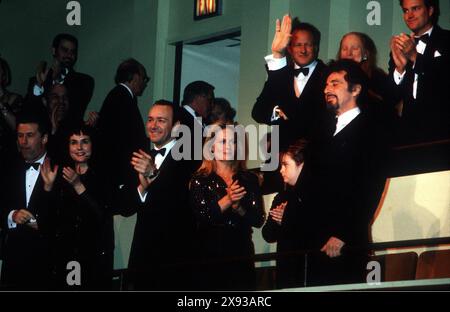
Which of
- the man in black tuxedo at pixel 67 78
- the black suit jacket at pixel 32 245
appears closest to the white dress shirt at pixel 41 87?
the man in black tuxedo at pixel 67 78

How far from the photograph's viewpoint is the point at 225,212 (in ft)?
20.0

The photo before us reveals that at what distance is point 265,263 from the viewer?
7.13m

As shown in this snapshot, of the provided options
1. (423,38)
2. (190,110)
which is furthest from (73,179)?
(423,38)

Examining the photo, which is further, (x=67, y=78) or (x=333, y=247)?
(x=67, y=78)

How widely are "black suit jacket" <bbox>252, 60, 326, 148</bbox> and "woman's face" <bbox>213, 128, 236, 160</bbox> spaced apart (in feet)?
1.86

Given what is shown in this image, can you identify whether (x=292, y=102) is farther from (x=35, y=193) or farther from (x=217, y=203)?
(x=35, y=193)

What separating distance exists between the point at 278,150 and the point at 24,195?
2008mm

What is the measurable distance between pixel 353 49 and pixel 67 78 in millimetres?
3319

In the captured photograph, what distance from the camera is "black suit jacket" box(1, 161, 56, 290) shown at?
720 centimetres

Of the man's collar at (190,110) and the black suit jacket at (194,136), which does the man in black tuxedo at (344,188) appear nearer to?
the black suit jacket at (194,136)

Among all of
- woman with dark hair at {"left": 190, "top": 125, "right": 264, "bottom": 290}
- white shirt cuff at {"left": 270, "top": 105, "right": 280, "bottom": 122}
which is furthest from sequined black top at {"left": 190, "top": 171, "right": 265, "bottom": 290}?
white shirt cuff at {"left": 270, "top": 105, "right": 280, "bottom": 122}
